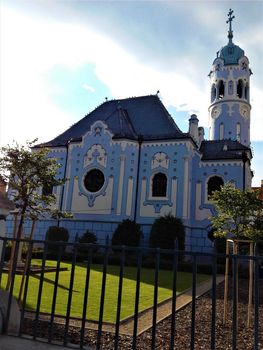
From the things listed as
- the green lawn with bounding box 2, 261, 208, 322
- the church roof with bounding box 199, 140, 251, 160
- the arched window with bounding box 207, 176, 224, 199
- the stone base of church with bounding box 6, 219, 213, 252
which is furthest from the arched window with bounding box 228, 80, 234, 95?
the green lawn with bounding box 2, 261, 208, 322

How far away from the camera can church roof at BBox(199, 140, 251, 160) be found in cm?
3052

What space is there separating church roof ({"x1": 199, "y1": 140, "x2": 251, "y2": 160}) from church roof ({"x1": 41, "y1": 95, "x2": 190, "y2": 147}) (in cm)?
331

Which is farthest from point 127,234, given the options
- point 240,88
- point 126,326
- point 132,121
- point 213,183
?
point 240,88

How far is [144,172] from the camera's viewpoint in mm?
30656

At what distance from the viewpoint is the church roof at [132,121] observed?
103 feet

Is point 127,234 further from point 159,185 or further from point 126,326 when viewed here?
point 126,326

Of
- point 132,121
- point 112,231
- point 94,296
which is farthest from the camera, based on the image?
point 132,121

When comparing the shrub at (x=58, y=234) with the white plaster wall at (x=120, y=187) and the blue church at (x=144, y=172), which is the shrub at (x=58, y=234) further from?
the white plaster wall at (x=120, y=187)

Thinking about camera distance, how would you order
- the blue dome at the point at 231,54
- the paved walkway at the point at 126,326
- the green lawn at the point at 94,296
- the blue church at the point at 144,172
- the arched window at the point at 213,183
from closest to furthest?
the paved walkway at the point at 126,326, the green lawn at the point at 94,296, the blue church at the point at 144,172, the arched window at the point at 213,183, the blue dome at the point at 231,54

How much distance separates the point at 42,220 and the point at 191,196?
13.6m

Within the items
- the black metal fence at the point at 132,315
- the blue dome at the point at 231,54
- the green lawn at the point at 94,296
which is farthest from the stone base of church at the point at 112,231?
the blue dome at the point at 231,54

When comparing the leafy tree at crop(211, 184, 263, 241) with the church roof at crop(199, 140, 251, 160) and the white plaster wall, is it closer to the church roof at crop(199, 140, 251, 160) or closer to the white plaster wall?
the white plaster wall

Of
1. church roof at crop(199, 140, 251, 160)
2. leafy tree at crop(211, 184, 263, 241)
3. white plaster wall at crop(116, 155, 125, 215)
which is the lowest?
leafy tree at crop(211, 184, 263, 241)

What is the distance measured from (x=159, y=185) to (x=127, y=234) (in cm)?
561
